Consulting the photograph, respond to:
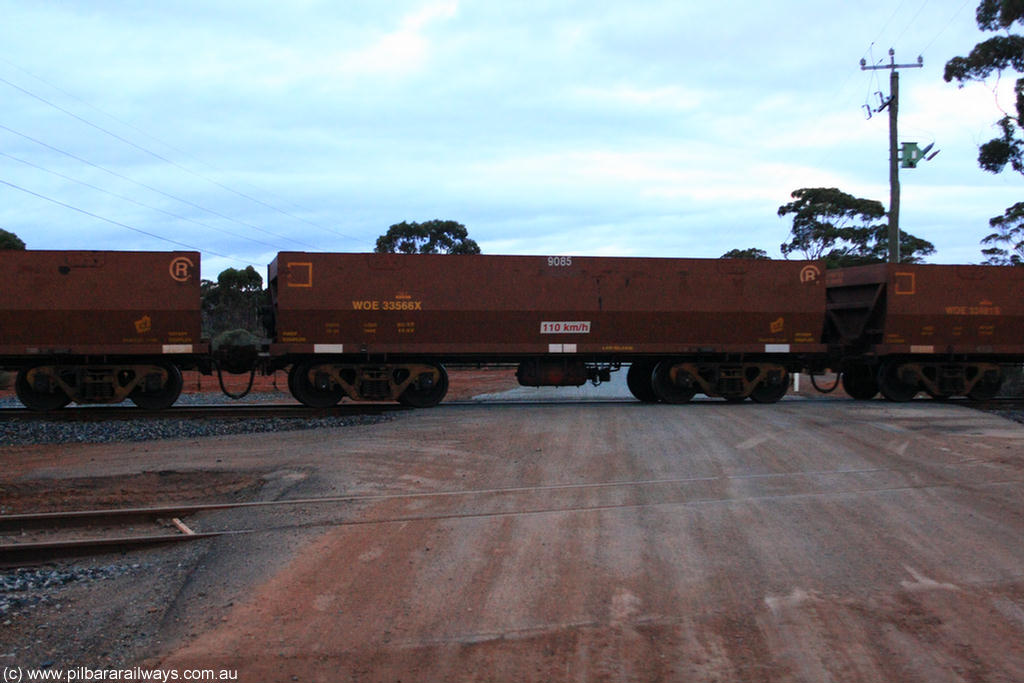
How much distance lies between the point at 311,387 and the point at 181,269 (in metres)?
3.30

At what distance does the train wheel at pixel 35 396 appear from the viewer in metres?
14.9

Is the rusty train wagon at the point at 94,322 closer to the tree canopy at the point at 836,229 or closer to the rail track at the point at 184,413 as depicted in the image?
the rail track at the point at 184,413

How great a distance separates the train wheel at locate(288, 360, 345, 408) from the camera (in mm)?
15737

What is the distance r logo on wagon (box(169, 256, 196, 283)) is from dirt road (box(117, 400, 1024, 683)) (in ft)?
20.3

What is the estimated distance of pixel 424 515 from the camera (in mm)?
7047

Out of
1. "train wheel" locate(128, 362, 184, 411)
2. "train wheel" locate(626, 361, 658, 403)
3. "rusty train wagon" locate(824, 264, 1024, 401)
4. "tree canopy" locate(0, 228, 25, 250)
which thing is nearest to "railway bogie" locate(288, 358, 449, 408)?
"train wheel" locate(128, 362, 184, 411)

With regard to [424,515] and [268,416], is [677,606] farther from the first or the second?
[268,416]

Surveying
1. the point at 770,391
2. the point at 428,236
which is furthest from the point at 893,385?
the point at 428,236

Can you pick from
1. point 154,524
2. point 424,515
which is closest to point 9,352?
point 154,524

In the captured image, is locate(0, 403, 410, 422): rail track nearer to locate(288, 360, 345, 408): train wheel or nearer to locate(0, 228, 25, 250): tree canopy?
locate(288, 360, 345, 408): train wheel

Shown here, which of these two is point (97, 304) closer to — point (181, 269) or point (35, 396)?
point (181, 269)

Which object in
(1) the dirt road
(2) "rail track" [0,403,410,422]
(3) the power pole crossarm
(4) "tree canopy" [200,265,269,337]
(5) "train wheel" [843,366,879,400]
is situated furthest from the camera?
(4) "tree canopy" [200,265,269,337]

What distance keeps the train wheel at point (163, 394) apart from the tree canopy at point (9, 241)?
1204 inches

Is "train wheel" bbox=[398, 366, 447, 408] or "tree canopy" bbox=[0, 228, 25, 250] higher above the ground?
"tree canopy" bbox=[0, 228, 25, 250]
